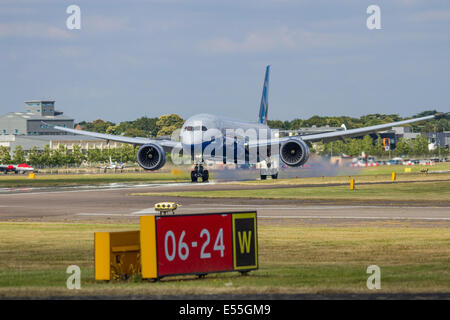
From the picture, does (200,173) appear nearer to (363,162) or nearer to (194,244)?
(194,244)

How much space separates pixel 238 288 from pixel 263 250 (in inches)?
325

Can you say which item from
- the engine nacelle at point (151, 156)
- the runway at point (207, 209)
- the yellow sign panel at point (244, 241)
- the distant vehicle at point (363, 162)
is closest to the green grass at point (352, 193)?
the runway at point (207, 209)

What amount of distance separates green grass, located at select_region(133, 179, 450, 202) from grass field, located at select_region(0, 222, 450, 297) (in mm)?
21776

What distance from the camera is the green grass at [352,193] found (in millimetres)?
54438

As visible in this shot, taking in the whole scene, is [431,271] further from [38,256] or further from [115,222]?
[115,222]

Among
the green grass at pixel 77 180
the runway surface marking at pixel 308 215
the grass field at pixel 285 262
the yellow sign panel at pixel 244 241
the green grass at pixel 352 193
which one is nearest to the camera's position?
the grass field at pixel 285 262

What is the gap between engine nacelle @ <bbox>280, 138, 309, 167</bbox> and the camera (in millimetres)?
67062

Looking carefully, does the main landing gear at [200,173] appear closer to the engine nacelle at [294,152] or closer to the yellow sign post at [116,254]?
the engine nacelle at [294,152]

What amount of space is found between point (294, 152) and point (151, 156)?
42.6 feet

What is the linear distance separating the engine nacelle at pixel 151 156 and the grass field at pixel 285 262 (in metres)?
34.0

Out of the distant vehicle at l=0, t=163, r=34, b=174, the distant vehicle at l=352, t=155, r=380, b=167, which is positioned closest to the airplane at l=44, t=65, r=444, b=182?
the distant vehicle at l=352, t=155, r=380, b=167
